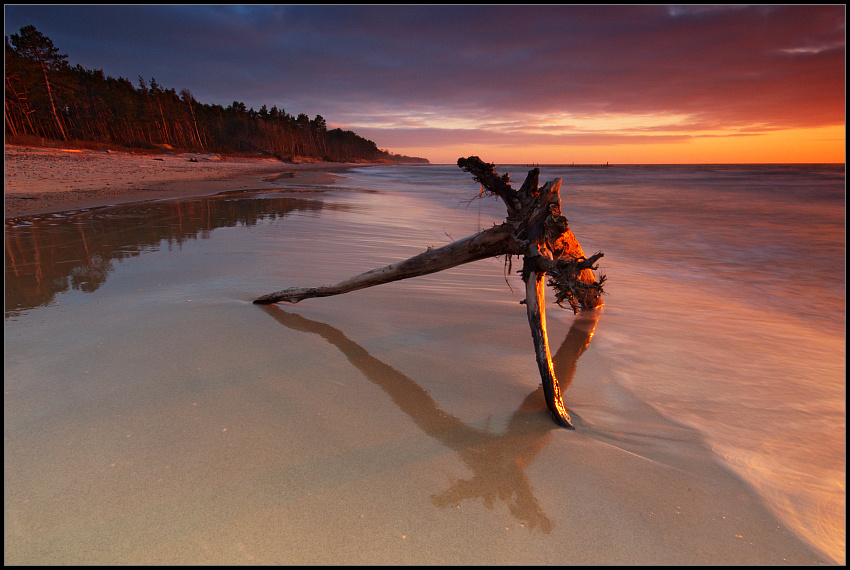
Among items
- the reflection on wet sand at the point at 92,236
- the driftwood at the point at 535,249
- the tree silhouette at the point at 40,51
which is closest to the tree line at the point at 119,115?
the tree silhouette at the point at 40,51

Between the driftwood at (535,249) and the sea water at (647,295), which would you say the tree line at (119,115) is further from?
the driftwood at (535,249)

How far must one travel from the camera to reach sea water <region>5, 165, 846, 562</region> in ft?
7.96

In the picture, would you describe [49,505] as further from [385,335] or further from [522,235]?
[522,235]

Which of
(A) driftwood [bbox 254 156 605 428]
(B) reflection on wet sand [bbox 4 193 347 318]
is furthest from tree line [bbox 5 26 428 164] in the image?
(A) driftwood [bbox 254 156 605 428]

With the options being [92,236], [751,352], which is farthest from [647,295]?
[92,236]

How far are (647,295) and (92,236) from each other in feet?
30.7

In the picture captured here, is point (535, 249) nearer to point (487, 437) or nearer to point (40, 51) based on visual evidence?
point (487, 437)

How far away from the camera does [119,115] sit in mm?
53719

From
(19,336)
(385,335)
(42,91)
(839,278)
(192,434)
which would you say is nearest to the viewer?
(192,434)

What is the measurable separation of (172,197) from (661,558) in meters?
16.4

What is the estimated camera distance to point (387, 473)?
76.0 inches

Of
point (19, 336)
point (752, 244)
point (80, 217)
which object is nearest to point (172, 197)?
point (80, 217)

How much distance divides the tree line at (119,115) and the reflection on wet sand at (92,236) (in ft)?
112

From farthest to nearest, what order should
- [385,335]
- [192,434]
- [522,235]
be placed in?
[385,335] → [522,235] → [192,434]
